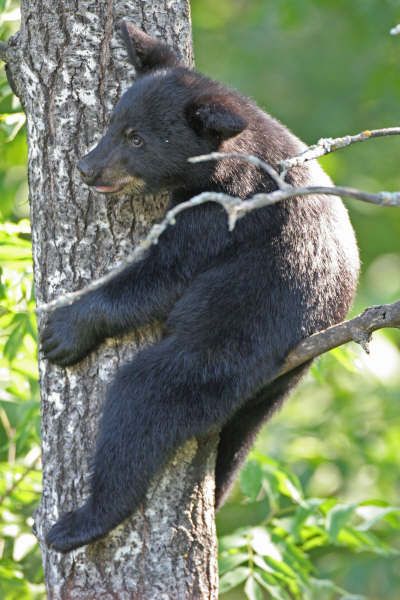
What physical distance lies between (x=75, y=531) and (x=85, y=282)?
84 centimetres

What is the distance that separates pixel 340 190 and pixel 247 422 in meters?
2.05

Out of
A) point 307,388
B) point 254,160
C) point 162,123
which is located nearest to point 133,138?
point 162,123

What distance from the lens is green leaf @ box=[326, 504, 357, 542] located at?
12.6ft

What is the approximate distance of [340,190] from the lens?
2.05 metres

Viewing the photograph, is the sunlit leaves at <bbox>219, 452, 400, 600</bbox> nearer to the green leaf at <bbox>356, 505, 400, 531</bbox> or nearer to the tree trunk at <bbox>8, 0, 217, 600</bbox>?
the green leaf at <bbox>356, 505, 400, 531</bbox>

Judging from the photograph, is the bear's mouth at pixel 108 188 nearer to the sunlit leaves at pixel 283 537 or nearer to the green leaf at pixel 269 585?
the sunlit leaves at pixel 283 537

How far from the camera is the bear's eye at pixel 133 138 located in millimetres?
3691

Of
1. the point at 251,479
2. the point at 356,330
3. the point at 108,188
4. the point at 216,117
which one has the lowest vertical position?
the point at 251,479

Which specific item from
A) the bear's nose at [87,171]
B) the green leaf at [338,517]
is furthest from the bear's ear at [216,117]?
the green leaf at [338,517]

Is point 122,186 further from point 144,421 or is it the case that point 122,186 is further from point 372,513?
point 372,513

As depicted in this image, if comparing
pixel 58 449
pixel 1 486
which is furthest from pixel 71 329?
pixel 1 486

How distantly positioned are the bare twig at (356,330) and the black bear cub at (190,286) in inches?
6.0

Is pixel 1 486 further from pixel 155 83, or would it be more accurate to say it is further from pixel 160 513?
pixel 155 83

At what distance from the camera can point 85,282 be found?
3441mm
